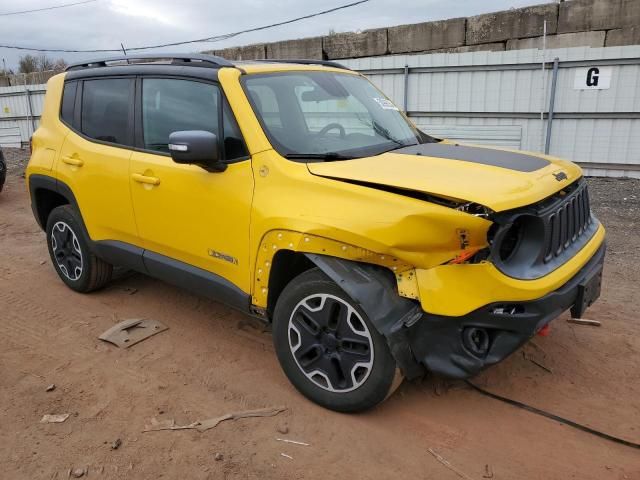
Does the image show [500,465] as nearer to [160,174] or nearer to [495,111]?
[160,174]

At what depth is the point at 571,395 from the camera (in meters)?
3.21

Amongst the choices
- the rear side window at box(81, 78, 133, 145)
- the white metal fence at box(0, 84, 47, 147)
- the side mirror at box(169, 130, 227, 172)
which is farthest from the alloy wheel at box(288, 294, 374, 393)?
the white metal fence at box(0, 84, 47, 147)

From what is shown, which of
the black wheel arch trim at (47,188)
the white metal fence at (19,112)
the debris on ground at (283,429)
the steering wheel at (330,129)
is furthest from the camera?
the white metal fence at (19,112)

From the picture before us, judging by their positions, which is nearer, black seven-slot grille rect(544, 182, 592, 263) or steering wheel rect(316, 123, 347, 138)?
black seven-slot grille rect(544, 182, 592, 263)

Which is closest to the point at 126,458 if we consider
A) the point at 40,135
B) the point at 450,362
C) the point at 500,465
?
the point at 450,362

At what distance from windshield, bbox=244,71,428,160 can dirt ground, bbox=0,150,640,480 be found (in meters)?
1.51

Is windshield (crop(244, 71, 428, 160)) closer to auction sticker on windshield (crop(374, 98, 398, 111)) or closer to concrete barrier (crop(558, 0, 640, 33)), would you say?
auction sticker on windshield (crop(374, 98, 398, 111))

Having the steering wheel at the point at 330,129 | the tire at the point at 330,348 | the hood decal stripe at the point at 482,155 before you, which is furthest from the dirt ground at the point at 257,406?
the steering wheel at the point at 330,129

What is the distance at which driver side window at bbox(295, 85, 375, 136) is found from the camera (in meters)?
3.46

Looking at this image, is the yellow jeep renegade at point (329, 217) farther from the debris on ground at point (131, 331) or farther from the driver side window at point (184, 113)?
Answer: the debris on ground at point (131, 331)

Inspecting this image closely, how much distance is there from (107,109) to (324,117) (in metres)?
1.85

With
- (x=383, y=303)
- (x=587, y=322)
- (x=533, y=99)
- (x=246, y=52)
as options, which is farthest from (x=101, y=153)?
(x=246, y=52)

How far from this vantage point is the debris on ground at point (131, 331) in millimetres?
3961

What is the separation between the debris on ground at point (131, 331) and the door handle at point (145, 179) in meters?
1.18
